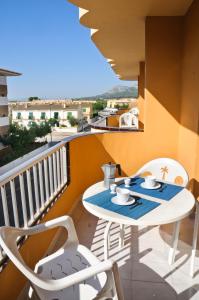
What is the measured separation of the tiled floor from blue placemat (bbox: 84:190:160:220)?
0.74 meters

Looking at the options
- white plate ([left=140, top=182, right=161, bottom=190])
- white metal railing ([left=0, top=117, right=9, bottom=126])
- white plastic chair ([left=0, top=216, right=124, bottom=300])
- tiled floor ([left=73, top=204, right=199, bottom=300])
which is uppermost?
white metal railing ([left=0, top=117, right=9, bottom=126])

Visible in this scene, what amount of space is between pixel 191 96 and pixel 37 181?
212cm

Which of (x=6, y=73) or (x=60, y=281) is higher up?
(x=6, y=73)

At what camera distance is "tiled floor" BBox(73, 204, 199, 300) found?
183 cm

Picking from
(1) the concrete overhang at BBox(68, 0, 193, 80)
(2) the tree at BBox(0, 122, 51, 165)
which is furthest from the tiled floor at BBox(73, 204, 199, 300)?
(2) the tree at BBox(0, 122, 51, 165)

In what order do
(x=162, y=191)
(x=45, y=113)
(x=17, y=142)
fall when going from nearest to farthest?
(x=162, y=191)
(x=17, y=142)
(x=45, y=113)

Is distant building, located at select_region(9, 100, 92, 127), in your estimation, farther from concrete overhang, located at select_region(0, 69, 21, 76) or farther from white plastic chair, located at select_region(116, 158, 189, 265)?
white plastic chair, located at select_region(116, 158, 189, 265)

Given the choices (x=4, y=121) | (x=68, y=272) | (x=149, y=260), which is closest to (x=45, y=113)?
(x=4, y=121)

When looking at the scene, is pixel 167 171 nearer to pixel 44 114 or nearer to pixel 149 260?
pixel 149 260

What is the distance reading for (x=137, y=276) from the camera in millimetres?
1994

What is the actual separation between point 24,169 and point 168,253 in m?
1.64

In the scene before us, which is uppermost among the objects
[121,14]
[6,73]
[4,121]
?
[6,73]

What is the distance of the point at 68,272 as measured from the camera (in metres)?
1.45

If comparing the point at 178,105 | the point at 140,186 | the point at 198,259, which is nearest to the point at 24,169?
the point at 140,186
